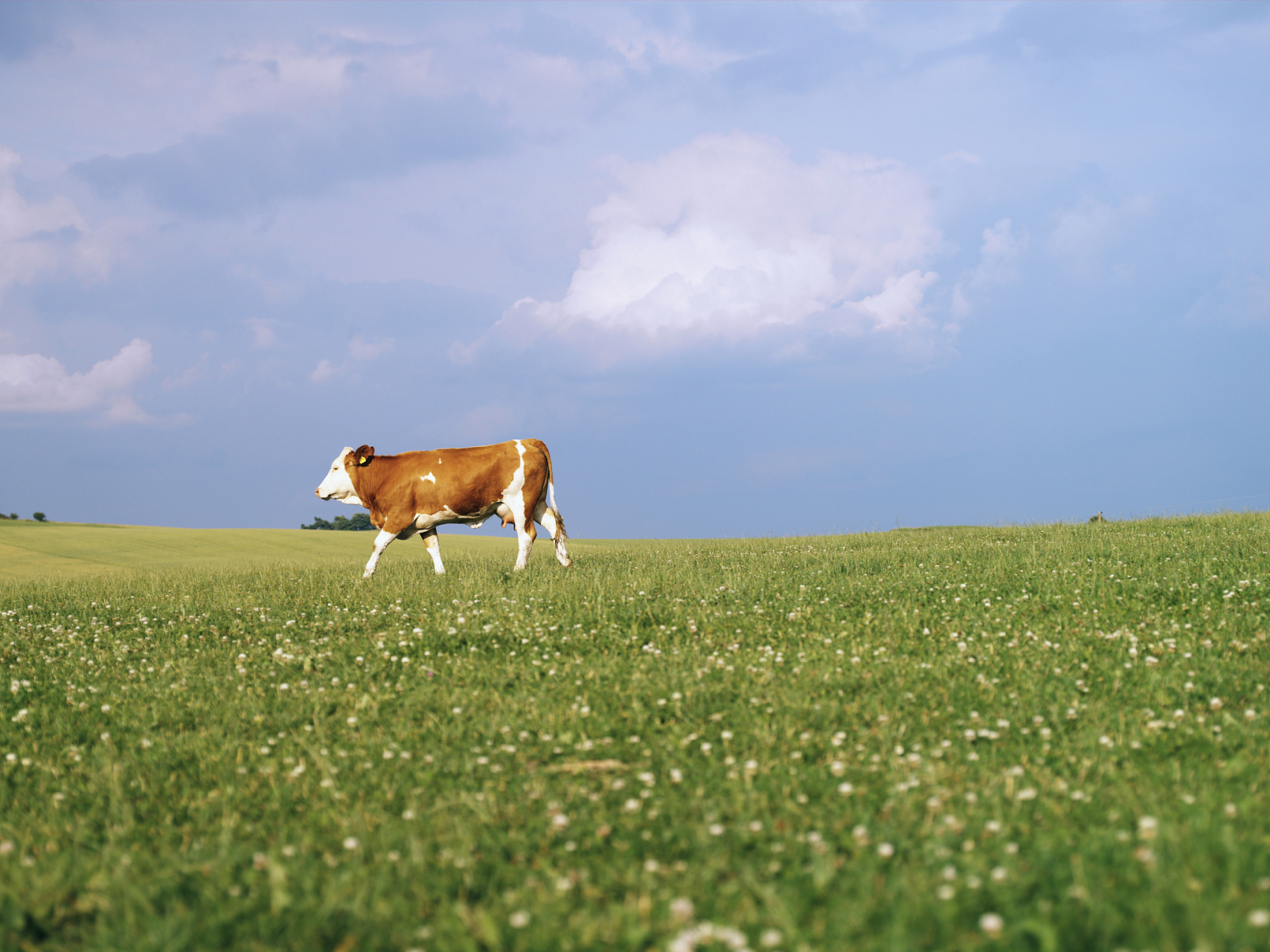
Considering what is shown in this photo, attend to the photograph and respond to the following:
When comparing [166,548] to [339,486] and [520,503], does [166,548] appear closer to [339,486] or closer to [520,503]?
[339,486]

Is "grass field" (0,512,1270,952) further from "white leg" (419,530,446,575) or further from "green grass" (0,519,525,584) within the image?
"green grass" (0,519,525,584)

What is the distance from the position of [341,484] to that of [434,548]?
8.70ft

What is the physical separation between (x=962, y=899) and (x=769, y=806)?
181 centimetres

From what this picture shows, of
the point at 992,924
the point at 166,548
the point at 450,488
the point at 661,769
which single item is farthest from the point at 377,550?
the point at 166,548

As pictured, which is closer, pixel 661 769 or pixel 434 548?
pixel 661 769

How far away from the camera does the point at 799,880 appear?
5.09m

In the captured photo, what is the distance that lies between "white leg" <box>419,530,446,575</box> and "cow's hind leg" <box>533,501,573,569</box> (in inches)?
90.2

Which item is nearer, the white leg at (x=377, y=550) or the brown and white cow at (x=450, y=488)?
the white leg at (x=377, y=550)

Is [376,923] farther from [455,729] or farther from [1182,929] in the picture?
[1182,929]

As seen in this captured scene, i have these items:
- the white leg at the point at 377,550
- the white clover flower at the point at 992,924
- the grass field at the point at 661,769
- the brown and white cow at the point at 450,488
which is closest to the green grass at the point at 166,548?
the brown and white cow at the point at 450,488

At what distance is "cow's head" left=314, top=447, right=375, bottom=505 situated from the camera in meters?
20.3

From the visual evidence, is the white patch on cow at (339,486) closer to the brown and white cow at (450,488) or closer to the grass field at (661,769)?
the brown and white cow at (450,488)

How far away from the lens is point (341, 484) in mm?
20516

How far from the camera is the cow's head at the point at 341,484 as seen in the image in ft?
66.7
